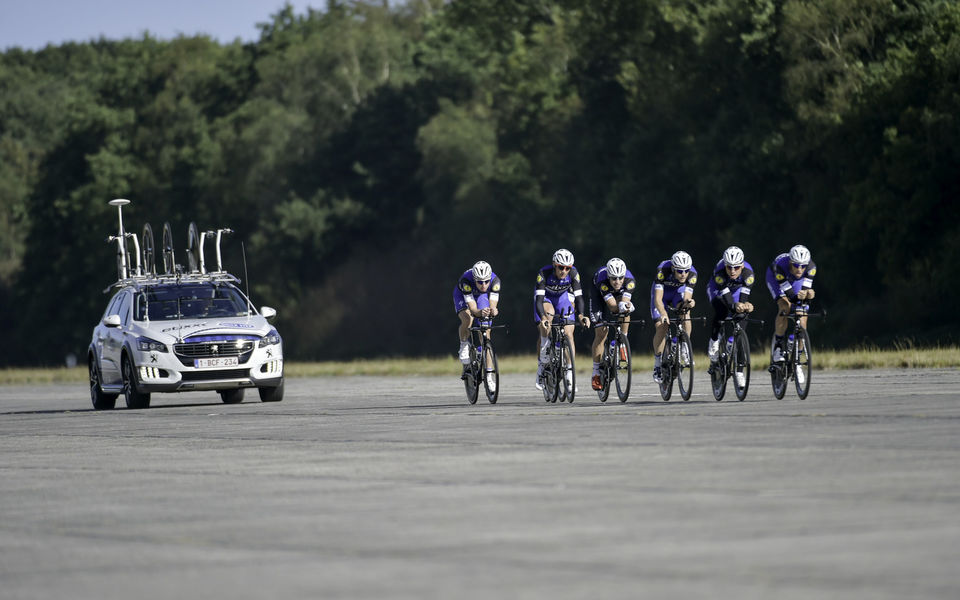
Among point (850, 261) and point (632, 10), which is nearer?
point (850, 261)

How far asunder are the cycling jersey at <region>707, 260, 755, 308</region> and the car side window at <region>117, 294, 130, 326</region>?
417 inches

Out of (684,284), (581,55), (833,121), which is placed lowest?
(684,284)

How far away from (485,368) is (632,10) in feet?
171

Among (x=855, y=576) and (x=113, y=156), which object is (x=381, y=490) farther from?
(x=113, y=156)

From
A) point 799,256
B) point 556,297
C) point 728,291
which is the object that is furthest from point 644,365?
point 799,256

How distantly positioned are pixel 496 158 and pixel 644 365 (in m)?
43.7

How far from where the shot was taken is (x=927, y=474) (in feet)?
41.3

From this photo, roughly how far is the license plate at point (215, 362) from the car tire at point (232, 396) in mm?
2071

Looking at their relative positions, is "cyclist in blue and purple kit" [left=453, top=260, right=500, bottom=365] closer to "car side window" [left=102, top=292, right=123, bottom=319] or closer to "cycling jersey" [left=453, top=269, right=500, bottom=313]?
"cycling jersey" [left=453, top=269, right=500, bottom=313]

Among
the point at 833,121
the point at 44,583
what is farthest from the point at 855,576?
the point at 833,121

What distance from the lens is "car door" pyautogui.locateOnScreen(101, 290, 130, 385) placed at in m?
30.1

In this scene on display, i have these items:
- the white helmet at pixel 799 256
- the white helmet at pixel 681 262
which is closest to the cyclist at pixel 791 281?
the white helmet at pixel 799 256

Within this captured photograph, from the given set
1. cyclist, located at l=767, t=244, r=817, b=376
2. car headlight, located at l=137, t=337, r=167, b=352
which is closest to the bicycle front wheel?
cyclist, located at l=767, t=244, r=817, b=376

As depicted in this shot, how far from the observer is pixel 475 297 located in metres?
25.5
